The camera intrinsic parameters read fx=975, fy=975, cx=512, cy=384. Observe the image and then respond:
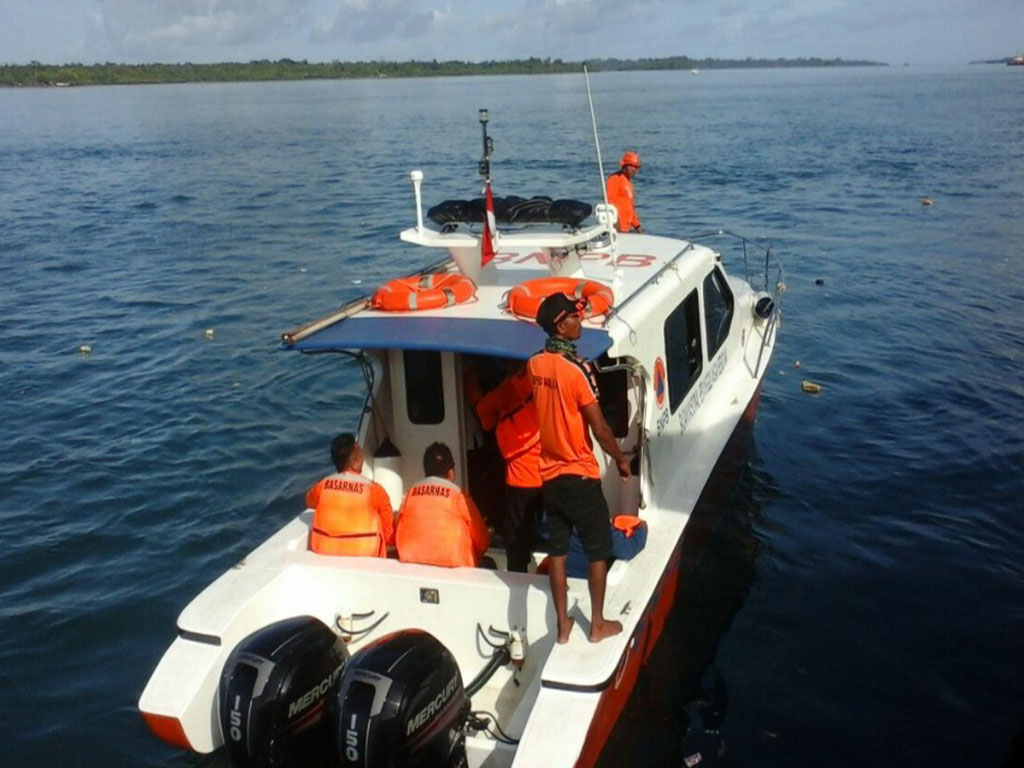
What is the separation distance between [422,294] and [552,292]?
0.81 metres

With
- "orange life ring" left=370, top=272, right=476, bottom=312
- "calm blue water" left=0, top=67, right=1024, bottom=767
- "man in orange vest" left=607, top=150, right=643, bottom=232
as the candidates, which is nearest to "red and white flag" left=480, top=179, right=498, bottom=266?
"orange life ring" left=370, top=272, right=476, bottom=312

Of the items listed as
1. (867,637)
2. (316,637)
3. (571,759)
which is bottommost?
(867,637)

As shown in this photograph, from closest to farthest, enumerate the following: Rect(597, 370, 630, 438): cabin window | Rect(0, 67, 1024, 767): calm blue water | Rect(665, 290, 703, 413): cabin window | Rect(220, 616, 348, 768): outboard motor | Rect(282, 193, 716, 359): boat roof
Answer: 1. Rect(220, 616, 348, 768): outboard motor
2. Rect(282, 193, 716, 359): boat roof
3. Rect(597, 370, 630, 438): cabin window
4. Rect(0, 67, 1024, 767): calm blue water
5. Rect(665, 290, 703, 413): cabin window

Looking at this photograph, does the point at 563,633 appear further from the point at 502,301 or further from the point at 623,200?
the point at 623,200

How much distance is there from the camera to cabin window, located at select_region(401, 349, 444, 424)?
20.7ft

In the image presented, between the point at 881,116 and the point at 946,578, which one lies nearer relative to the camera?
the point at 946,578

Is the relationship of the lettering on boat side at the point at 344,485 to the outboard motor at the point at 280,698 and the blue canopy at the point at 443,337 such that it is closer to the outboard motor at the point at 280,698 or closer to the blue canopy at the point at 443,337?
the blue canopy at the point at 443,337

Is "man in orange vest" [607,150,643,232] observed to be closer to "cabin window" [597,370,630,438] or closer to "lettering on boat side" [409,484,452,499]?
"cabin window" [597,370,630,438]

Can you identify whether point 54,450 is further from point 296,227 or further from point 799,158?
point 799,158

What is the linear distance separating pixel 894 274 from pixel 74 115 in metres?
59.8

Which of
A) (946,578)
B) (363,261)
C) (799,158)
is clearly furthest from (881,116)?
(946,578)

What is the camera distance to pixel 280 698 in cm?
452

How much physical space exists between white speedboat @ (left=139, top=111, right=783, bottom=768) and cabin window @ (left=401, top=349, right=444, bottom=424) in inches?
0.5

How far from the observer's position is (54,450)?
10.5m
